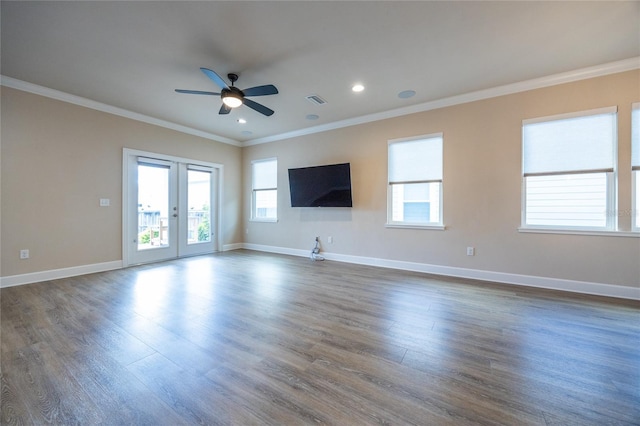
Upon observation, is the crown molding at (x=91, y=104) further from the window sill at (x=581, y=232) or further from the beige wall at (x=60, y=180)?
the window sill at (x=581, y=232)

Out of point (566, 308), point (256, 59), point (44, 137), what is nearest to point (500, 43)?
point (256, 59)

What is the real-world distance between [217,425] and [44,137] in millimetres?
4896

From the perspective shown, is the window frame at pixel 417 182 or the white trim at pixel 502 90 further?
the window frame at pixel 417 182

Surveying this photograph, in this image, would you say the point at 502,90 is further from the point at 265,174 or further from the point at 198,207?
the point at 198,207

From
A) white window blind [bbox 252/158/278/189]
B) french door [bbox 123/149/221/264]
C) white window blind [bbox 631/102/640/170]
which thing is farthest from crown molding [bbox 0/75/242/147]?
white window blind [bbox 631/102/640/170]

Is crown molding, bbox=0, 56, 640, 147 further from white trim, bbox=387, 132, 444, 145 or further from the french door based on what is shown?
the french door

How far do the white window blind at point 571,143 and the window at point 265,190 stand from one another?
486 cm

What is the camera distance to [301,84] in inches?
140

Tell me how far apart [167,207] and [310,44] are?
4341mm

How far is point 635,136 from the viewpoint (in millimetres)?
3002

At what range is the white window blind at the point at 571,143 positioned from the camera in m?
3.15

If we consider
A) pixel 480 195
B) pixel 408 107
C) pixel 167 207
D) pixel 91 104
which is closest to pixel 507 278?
pixel 480 195

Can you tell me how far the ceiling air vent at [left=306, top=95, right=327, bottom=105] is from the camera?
397cm

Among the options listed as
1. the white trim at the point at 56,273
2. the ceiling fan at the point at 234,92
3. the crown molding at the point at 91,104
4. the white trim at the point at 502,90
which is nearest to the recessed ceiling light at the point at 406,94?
the white trim at the point at 502,90
